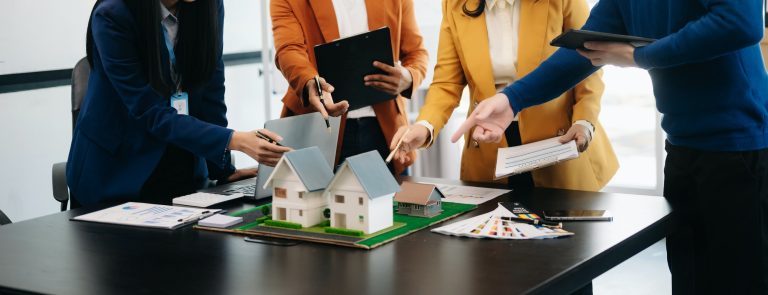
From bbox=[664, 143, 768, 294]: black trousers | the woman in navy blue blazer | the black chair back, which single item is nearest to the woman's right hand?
the woman in navy blue blazer

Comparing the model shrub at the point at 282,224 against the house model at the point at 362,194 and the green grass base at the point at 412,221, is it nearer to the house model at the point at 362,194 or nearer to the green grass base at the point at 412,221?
the house model at the point at 362,194

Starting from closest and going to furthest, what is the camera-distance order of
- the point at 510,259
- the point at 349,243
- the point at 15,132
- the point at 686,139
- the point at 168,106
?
the point at 510,259 → the point at 349,243 → the point at 686,139 → the point at 168,106 → the point at 15,132

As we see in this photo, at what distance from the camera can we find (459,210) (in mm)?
2152

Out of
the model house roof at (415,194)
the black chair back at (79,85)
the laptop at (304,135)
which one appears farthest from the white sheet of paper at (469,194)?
the black chair back at (79,85)

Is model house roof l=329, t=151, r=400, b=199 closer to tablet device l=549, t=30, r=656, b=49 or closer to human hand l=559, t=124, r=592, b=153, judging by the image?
tablet device l=549, t=30, r=656, b=49

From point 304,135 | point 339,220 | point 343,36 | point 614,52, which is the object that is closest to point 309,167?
point 339,220

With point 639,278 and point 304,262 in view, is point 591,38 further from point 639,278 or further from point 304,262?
point 639,278

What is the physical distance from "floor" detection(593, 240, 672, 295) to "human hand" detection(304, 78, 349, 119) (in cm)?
170

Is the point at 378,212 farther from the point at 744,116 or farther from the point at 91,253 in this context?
the point at 744,116

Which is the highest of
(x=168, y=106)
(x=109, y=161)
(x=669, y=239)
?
(x=168, y=106)

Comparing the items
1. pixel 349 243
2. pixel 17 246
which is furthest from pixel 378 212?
pixel 17 246

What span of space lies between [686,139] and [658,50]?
0.27 meters

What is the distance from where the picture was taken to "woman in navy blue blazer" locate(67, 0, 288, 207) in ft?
8.07

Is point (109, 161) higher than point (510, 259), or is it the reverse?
point (109, 161)
